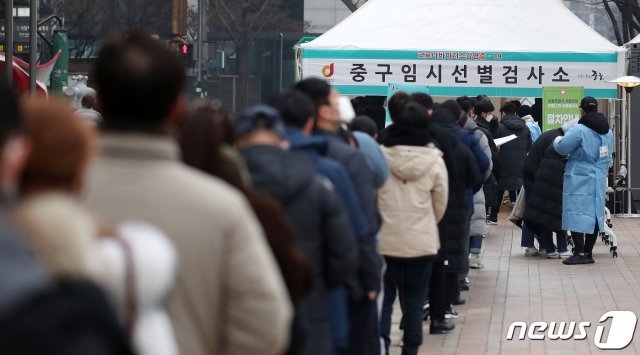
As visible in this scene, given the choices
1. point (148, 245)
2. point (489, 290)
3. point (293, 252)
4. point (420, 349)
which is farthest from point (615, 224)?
→ point (148, 245)

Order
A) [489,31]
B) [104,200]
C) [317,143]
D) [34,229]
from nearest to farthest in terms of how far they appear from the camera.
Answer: [34,229] → [104,200] → [317,143] → [489,31]

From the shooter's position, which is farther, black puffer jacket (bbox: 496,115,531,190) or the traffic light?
the traffic light

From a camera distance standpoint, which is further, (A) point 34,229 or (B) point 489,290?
(B) point 489,290

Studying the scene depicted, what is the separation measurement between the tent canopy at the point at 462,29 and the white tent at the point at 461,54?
14mm

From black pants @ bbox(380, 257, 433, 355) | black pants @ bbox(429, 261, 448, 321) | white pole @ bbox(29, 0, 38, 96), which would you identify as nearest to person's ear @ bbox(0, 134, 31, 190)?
black pants @ bbox(380, 257, 433, 355)

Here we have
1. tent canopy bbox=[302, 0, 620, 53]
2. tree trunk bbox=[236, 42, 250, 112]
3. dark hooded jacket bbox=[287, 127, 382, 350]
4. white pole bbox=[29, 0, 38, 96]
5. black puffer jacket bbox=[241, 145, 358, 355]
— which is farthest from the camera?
tree trunk bbox=[236, 42, 250, 112]

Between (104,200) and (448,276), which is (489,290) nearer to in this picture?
(448,276)

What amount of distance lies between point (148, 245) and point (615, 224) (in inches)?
723

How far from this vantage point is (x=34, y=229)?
232 centimetres

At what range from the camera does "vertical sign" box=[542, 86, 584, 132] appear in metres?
19.4

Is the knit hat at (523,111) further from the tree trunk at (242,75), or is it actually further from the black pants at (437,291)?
the tree trunk at (242,75)

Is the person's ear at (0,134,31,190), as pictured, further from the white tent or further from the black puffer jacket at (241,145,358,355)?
the white tent

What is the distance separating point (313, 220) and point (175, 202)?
1.77 meters

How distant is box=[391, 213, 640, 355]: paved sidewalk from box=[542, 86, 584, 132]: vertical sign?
2.98m
